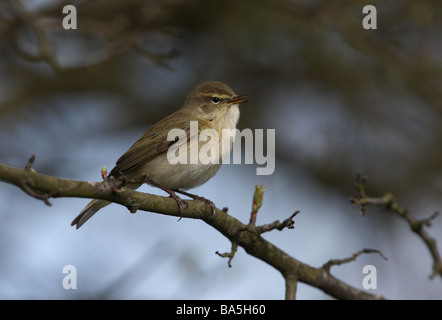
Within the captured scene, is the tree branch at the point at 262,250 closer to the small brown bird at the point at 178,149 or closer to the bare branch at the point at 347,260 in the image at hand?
the bare branch at the point at 347,260

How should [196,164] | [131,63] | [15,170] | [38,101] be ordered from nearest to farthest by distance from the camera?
[15,170], [196,164], [38,101], [131,63]

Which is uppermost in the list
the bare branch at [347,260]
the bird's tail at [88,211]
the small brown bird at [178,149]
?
the small brown bird at [178,149]

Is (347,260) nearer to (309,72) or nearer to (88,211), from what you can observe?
(88,211)

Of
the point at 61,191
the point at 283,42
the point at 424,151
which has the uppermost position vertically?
the point at 283,42

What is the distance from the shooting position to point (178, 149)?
17.7ft

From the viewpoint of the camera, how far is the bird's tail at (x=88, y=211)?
5.17 metres

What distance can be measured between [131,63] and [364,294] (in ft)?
17.9

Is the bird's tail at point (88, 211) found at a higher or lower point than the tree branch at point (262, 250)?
higher

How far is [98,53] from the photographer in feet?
22.4

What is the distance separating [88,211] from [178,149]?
1025 millimetres

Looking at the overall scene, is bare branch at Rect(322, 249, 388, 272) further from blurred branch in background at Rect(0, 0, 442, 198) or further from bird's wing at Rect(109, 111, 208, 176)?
blurred branch in background at Rect(0, 0, 442, 198)

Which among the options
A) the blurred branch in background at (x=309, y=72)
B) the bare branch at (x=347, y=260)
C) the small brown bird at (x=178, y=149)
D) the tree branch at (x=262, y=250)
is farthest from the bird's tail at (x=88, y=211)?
the blurred branch in background at (x=309, y=72)
